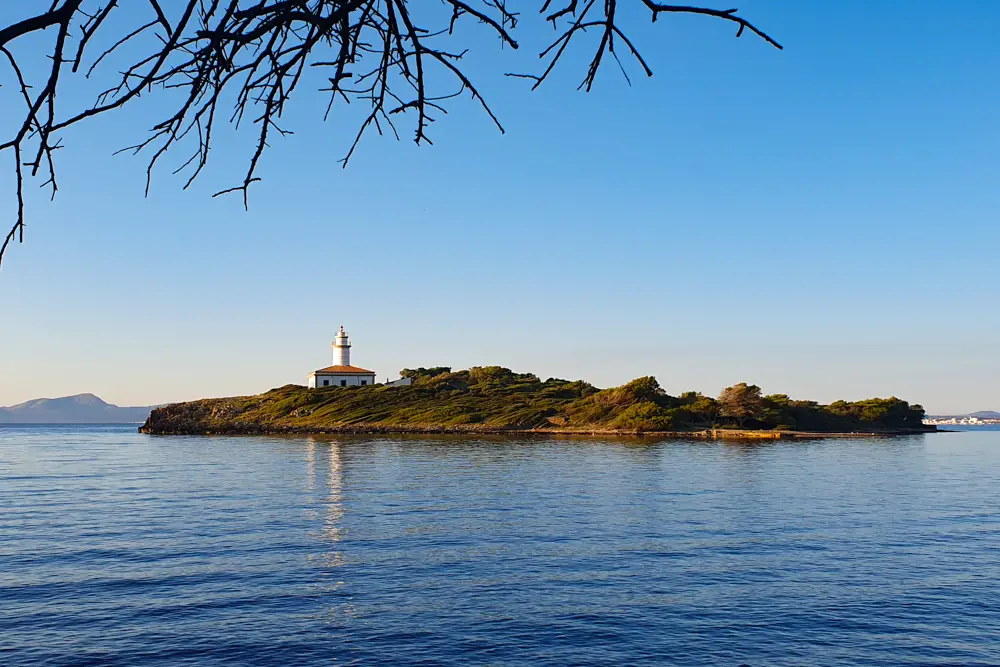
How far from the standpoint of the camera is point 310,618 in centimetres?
1611

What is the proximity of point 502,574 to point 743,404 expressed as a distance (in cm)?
9576

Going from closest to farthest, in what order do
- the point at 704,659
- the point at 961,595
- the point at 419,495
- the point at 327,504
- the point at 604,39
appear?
the point at 604,39, the point at 704,659, the point at 961,595, the point at 327,504, the point at 419,495

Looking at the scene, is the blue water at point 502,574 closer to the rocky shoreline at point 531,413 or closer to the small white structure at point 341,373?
the rocky shoreline at point 531,413

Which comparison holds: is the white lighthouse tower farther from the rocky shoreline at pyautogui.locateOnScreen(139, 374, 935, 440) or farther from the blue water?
the blue water

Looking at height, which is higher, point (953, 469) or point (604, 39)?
point (604, 39)

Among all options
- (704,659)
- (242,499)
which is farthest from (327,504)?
(704,659)

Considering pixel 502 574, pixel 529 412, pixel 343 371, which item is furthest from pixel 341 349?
pixel 502 574

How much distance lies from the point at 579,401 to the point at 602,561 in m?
103

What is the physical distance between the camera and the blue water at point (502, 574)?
14234mm

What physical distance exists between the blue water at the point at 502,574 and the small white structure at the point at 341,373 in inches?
4340

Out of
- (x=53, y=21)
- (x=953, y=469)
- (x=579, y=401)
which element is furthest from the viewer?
(x=579, y=401)

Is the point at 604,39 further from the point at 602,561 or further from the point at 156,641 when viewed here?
the point at 602,561

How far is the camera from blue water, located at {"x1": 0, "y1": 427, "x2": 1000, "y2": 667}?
560 inches

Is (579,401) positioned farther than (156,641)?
Yes
